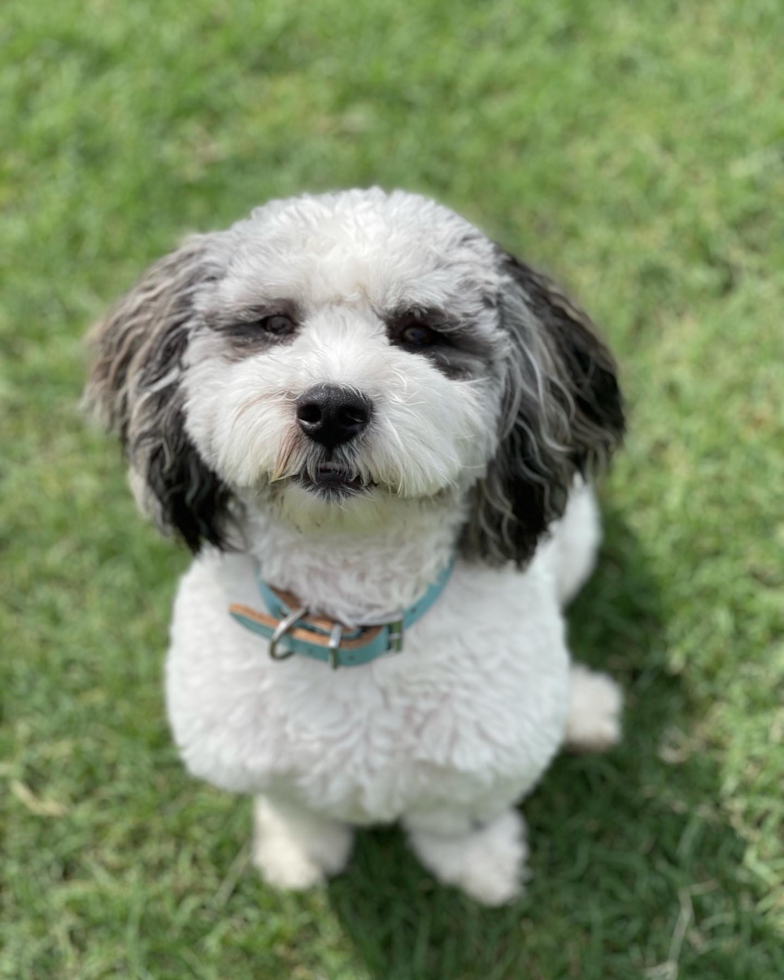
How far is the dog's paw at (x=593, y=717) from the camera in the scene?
2918 mm

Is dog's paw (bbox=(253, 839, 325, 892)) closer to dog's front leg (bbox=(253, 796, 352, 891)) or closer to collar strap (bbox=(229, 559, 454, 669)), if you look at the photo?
dog's front leg (bbox=(253, 796, 352, 891))

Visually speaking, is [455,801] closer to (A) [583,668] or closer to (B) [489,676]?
(B) [489,676]

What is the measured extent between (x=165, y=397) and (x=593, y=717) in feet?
5.14

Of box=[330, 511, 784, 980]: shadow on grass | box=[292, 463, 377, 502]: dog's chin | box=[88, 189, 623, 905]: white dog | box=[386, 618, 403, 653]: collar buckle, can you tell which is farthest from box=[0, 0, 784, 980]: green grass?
box=[292, 463, 377, 502]: dog's chin

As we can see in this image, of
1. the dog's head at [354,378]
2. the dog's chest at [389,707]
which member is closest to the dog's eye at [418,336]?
the dog's head at [354,378]

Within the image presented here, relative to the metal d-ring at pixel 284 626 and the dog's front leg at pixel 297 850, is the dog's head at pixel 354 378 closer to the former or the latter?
the metal d-ring at pixel 284 626

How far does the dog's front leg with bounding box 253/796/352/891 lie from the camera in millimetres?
2738

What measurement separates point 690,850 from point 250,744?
1.30 metres

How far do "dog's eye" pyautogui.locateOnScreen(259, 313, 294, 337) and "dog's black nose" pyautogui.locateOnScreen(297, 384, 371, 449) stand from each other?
26cm

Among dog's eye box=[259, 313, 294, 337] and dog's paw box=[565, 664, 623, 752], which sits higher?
dog's eye box=[259, 313, 294, 337]

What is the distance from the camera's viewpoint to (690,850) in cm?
279

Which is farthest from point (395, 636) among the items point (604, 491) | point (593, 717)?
point (604, 491)

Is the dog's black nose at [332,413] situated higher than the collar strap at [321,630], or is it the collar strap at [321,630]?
the dog's black nose at [332,413]

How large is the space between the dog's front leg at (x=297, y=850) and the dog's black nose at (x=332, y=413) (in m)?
1.34
